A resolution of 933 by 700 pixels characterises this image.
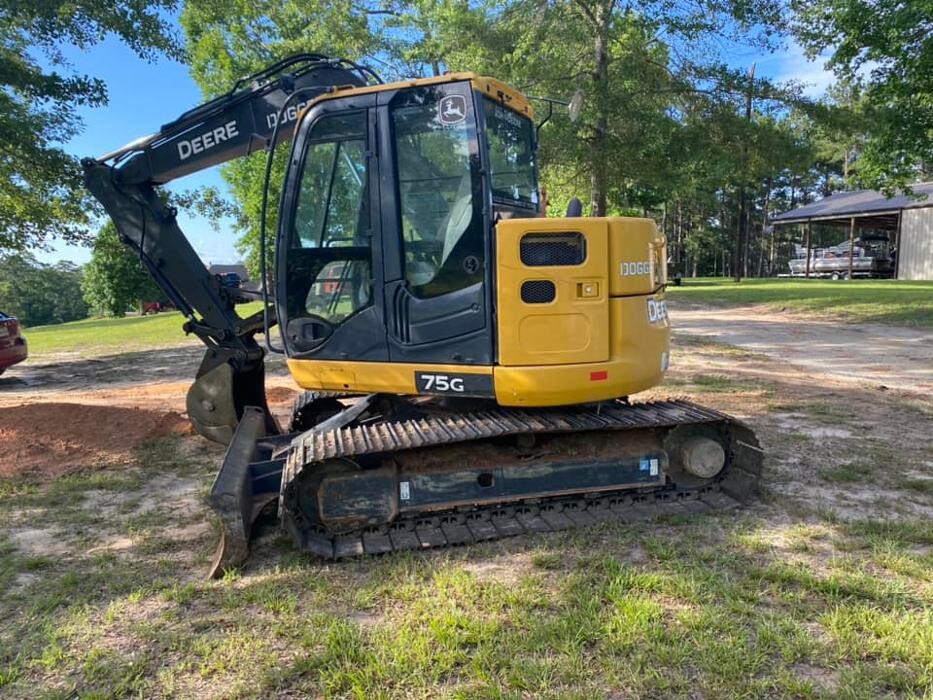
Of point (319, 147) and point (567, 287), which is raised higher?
point (319, 147)

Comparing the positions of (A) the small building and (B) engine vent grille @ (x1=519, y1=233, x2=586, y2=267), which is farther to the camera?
(A) the small building

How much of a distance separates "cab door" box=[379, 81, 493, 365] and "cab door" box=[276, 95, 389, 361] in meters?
0.11

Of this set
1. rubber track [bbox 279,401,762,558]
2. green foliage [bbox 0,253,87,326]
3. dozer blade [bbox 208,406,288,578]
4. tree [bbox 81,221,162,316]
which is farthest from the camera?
green foliage [bbox 0,253,87,326]

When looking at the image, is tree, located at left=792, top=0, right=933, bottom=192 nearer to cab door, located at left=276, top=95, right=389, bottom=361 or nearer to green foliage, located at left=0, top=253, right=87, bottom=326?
cab door, located at left=276, top=95, right=389, bottom=361

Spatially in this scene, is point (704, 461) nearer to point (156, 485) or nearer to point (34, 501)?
point (156, 485)

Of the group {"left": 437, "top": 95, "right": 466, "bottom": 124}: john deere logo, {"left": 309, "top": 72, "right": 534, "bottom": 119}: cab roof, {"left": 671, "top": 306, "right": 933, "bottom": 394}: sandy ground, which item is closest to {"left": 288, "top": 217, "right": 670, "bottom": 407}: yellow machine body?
{"left": 437, "top": 95, "right": 466, "bottom": 124}: john deere logo

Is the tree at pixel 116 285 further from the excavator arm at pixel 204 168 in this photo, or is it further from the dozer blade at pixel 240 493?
the dozer blade at pixel 240 493

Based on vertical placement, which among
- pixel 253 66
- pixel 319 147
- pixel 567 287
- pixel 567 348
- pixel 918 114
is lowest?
pixel 567 348

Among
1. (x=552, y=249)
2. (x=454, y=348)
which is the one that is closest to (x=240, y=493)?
(x=454, y=348)

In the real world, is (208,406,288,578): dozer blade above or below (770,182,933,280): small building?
below

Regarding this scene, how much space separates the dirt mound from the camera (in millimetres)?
5895

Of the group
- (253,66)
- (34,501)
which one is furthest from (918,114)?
(253,66)

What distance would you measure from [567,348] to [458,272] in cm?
83

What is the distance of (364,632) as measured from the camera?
10.0 ft
